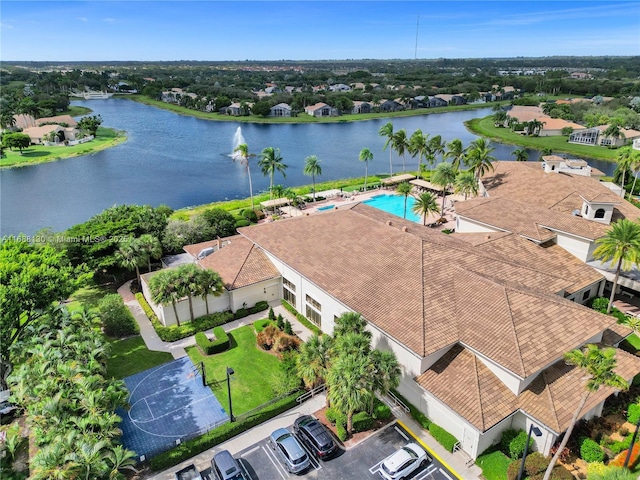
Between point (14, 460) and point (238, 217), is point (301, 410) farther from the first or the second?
point (238, 217)

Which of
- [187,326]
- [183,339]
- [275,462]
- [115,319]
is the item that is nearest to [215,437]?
[275,462]

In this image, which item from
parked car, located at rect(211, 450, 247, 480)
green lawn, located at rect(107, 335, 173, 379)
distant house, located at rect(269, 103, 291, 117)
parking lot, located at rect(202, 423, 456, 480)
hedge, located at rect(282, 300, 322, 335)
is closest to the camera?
parked car, located at rect(211, 450, 247, 480)

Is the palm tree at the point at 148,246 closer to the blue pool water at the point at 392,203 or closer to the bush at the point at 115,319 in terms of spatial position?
the bush at the point at 115,319

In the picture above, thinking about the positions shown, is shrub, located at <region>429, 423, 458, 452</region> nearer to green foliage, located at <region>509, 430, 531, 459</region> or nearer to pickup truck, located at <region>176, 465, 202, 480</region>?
green foliage, located at <region>509, 430, 531, 459</region>

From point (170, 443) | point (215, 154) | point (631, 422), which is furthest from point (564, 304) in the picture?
point (215, 154)

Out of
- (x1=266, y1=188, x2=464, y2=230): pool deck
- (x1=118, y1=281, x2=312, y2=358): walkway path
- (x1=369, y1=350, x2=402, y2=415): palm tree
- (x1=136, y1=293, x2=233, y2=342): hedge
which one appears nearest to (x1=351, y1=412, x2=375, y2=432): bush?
(x1=369, y1=350, x2=402, y2=415): palm tree

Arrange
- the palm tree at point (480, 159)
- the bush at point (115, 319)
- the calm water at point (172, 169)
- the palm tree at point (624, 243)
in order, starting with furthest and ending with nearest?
the calm water at point (172, 169), the palm tree at point (480, 159), the bush at point (115, 319), the palm tree at point (624, 243)

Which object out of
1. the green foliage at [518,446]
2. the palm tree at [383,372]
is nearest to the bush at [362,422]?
the palm tree at [383,372]
